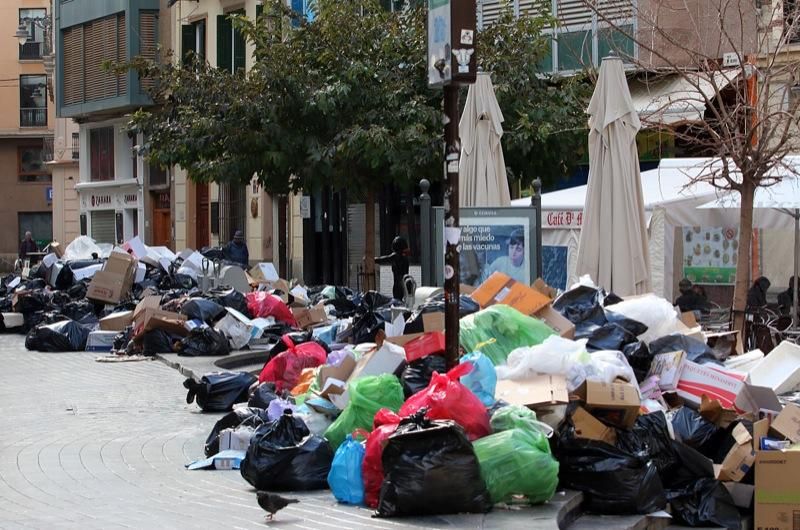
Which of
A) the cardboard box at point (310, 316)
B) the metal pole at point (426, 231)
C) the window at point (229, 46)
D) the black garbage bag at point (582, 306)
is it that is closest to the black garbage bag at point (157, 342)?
the cardboard box at point (310, 316)

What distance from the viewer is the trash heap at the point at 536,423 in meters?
7.14

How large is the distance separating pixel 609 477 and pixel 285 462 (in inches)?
78.1

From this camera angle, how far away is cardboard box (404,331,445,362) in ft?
28.8

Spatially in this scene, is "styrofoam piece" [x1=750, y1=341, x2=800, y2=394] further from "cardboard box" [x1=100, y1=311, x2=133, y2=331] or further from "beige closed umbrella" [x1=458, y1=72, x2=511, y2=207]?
"cardboard box" [x1=100, y1=311, x2=133, y2=331]

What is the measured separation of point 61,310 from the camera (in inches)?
812

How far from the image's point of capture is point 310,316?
61.6 feet

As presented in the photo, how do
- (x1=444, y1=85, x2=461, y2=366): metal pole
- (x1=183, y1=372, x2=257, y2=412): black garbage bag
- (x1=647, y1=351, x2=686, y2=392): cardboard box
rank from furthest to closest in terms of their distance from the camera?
(x1=183, y1=372, x2=257, y2=412): black garbage bag
(x1=647, y1=351, x2=686, y2=392): cardboard box
(x1=444, y1=85, x2=461, y2=366): metal pole

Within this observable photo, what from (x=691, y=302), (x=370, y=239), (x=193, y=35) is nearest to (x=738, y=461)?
(x=691, y=302)

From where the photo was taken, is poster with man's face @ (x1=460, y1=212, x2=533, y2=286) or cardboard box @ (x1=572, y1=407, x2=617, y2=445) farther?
poster with man's face @ (x1=460, y1=212, x2=533, y2=286)

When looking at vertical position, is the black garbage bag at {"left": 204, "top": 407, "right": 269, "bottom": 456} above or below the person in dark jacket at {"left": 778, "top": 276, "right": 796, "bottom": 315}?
below

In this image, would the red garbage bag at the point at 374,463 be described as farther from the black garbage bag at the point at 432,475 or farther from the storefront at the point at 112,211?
the storefront at the point at 112,211

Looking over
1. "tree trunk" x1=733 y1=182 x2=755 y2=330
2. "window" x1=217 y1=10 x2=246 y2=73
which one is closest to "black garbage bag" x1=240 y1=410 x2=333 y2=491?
"tree trunk" x1=733 y1=182 x2=755 y2=330

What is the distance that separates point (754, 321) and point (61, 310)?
11.9m

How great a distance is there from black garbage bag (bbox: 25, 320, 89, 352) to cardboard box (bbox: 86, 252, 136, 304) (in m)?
1.95
